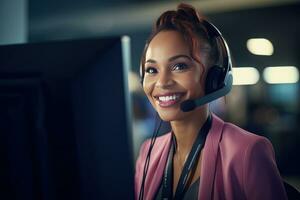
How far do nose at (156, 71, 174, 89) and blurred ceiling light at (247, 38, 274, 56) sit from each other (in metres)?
0.29

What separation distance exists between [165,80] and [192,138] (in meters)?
0.17

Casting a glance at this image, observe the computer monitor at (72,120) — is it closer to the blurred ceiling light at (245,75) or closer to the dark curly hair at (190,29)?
the dark curly hair at (190,29)

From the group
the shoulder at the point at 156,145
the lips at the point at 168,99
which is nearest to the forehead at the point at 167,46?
the lips at the point at 168,99

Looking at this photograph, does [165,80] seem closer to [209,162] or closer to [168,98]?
[168,98]

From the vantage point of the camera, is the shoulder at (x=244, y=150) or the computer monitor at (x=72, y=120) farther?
the shoulder at (x=244, y=150)

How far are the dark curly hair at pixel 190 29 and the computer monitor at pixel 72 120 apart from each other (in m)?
0.41

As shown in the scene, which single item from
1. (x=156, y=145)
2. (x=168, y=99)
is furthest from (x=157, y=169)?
(x=168, y=99)

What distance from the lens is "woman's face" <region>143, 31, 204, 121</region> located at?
3.34 ft

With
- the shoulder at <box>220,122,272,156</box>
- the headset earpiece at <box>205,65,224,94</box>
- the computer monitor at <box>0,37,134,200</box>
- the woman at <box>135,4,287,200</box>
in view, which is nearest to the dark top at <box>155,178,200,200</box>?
the woman at <box>135,4,287,200</box>

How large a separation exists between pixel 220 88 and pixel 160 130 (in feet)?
0.68

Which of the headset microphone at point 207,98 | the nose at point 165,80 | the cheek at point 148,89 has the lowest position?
the headset microphone at point 207,98

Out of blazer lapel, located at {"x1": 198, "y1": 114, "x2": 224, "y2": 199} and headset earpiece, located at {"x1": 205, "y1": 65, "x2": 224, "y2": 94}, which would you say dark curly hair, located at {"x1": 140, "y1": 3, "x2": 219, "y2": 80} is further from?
blazer lapel, located at {"x1": 198, "y1": 114, "x2": 224, "y2": 199}

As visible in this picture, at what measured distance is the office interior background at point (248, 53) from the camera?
1095 mm

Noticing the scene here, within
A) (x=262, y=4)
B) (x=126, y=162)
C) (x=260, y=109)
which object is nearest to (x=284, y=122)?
(x=260, y=109)
